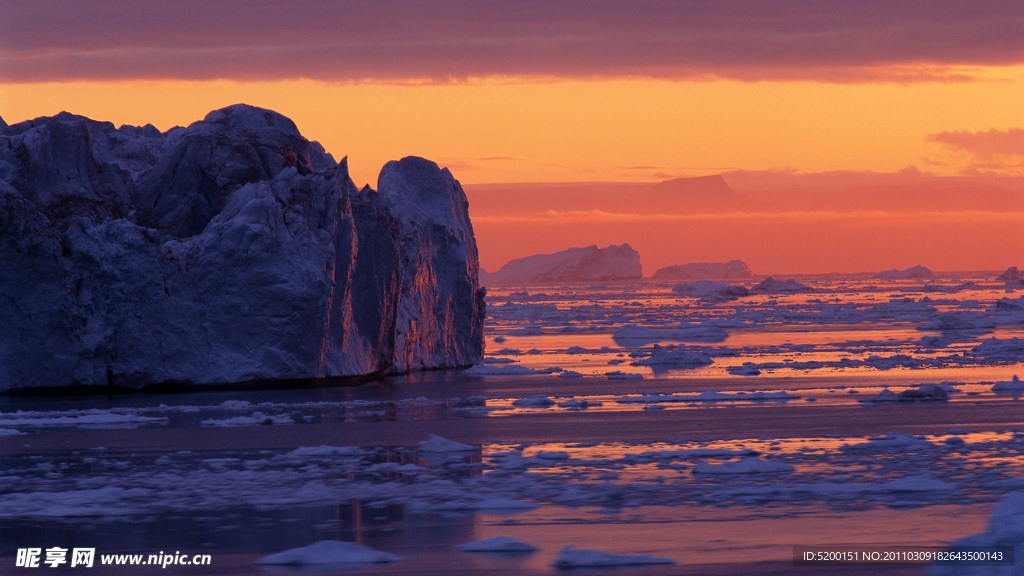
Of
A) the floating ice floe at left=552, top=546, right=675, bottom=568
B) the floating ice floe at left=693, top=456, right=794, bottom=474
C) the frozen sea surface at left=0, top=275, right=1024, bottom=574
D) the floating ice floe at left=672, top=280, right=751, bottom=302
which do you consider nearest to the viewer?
the floating ice floe at left=552, top=546, right=675, bottom=568

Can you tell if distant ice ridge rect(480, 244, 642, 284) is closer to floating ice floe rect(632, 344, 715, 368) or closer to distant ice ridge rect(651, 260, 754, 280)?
distant ice ridge rect(651, 260, 754, 280)

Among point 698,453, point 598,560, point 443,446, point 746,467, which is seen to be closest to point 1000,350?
point 698,453

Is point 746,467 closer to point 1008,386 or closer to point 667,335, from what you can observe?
point 1008,386

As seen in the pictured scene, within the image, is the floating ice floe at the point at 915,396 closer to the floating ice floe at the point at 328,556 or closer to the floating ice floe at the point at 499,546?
the floating ice floe at the point at 499,546

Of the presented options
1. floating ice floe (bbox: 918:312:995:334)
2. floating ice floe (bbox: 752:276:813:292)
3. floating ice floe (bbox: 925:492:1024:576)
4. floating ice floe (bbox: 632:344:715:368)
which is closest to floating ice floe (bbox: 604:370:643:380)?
floating ice floe (bbox: 632:344:715:368)

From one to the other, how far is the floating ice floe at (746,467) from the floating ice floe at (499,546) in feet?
10.9

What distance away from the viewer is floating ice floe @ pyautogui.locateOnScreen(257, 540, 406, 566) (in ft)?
23.8

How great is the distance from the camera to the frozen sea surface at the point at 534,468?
778 cm

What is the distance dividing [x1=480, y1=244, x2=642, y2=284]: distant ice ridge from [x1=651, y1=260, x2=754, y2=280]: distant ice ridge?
23.0m

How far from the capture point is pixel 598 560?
701 centimetres

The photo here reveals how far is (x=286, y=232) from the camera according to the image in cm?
2169

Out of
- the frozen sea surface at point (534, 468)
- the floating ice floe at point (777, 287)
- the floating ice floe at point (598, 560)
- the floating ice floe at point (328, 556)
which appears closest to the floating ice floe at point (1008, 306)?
the frozen sea surface at point (534, 468)

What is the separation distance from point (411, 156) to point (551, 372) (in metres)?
8.92

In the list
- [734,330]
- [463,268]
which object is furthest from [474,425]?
[734,330]
